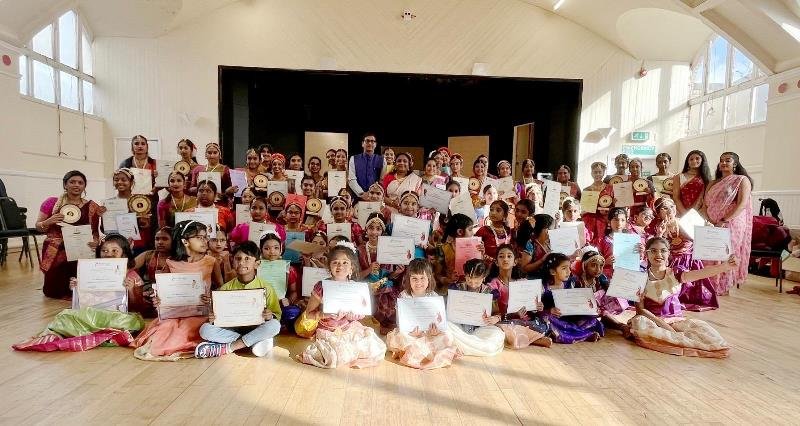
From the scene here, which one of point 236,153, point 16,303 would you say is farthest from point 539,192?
point 236,153

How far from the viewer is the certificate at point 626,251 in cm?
369

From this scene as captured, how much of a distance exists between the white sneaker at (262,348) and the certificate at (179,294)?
47 centimetres

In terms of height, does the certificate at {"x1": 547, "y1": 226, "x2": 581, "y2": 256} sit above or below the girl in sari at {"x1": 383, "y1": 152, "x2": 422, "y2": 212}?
below

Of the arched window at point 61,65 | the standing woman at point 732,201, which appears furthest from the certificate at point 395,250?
the arched window at point 61,65

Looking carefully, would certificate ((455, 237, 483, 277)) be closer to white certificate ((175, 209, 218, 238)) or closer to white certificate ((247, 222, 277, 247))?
white certificate ((247, 222, 277, 247))

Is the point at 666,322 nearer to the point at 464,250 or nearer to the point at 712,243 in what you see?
the point at 712,243

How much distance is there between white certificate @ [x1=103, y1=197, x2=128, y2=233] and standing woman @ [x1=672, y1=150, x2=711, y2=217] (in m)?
5.50

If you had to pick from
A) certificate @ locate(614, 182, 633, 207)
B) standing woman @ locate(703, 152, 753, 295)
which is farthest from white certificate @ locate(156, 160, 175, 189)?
standing woman @ locate(703, 152, 753, 295)

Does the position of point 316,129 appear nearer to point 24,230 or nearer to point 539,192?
point 24,230

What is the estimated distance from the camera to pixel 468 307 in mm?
2990

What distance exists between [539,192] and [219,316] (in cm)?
362

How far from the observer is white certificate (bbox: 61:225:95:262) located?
3.84 meters

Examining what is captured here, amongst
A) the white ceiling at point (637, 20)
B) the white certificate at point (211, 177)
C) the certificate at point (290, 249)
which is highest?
the white ceiling at point (637, 20)

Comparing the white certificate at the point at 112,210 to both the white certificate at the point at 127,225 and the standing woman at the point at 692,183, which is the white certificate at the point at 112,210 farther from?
the standing woman at the point at 692,183
